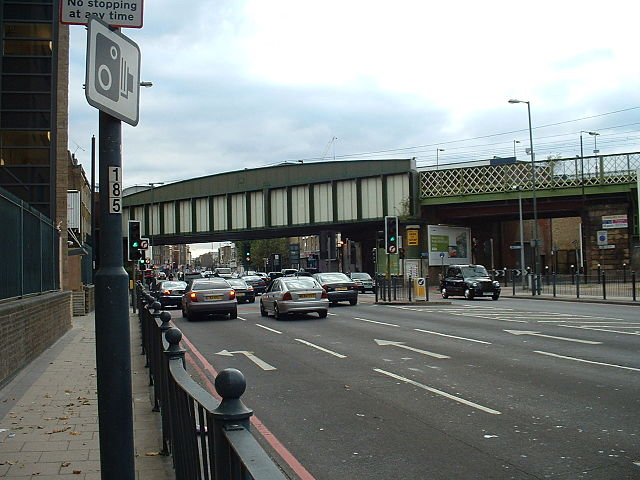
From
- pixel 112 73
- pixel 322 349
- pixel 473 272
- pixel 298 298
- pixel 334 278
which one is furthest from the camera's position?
pixel 473 272

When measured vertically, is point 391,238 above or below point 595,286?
above

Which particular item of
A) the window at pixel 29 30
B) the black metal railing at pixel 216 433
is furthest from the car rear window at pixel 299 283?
the black metal railing at pixel 216 433

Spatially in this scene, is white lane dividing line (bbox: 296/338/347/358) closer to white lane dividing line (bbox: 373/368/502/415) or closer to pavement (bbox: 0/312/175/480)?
white lane dividing line (bbox: 373/368/502/415)

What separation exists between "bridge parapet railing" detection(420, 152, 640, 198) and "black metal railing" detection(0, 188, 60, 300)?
37.0 m

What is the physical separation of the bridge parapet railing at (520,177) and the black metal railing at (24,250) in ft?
121

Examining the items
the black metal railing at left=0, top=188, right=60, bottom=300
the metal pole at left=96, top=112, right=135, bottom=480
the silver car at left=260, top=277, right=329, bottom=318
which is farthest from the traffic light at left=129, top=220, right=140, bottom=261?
the metal pole at left=96, top=112, right=135, bottom=480

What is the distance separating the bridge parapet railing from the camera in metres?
46.0

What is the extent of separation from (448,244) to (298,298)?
31.6 m

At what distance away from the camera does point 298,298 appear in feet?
79.6

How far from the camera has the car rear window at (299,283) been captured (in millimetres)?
24859

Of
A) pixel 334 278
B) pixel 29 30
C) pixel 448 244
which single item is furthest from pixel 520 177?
pixel 29 30

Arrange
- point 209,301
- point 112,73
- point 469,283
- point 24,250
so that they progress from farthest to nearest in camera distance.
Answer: point 469,283 → point 209,301 → point 24,250 → point 112,73

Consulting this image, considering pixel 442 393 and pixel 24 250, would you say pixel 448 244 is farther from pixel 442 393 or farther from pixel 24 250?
pixel 442 393

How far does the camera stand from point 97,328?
3.88 metres
